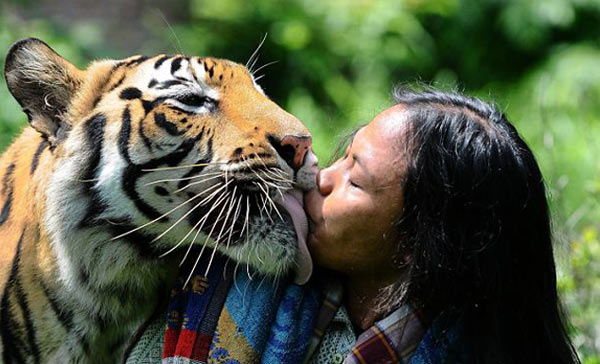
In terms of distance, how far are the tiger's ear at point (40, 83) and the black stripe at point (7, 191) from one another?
298 mm

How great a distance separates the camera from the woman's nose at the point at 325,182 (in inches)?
73.8

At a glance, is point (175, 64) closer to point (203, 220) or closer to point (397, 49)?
point (203, 220)

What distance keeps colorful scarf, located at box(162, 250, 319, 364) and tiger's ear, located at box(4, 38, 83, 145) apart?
50 centimetres

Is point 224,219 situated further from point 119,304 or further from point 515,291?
point 515,291

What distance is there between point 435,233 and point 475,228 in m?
0.08

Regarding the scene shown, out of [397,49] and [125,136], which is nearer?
[125,136]

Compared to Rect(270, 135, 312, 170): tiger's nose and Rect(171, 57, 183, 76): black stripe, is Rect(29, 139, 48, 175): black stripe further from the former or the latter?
Rect(270, 135, 312, 170): tiger's nose

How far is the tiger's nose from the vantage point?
185 centimetres

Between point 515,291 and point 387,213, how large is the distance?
0.33 m

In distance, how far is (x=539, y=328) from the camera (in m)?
1.93

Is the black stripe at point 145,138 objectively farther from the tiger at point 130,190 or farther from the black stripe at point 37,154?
the black stripe at point 37,154

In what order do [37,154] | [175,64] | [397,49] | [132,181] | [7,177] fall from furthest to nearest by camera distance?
[397,49], [7,177], [37,154], [175,64], [132,181]

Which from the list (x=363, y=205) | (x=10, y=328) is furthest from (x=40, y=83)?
(x=363, y=205)

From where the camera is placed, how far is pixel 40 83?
6.68 feet
